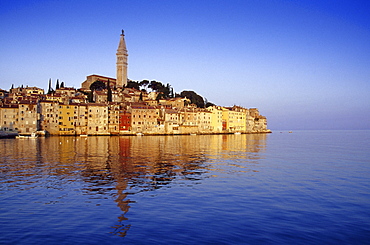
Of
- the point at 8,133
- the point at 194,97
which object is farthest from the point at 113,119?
the point at 194,97

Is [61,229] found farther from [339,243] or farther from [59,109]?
[59,109]

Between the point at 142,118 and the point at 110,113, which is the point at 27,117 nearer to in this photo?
the point at 110,113

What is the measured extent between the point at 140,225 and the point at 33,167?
593 inches

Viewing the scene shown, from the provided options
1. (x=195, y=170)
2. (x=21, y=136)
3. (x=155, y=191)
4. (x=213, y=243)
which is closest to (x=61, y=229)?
(x=213, y=243)

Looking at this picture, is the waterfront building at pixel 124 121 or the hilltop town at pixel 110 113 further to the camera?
the waterfront building at pixel 124 121

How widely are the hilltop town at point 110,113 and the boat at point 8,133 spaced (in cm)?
89

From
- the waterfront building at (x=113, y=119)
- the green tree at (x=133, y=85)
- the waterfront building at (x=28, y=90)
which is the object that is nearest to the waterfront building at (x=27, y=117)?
the waterfront building at (x=113, y=119)

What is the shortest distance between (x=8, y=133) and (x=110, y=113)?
83.0 feet

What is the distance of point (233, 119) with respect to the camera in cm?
11638

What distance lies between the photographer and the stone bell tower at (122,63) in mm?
132000

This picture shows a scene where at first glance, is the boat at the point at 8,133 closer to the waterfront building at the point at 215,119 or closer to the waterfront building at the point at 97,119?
the waterfront building at the point at 97,119

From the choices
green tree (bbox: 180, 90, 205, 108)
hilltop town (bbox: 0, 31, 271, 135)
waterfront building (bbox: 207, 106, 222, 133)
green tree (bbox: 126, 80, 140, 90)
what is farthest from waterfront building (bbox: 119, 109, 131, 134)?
green tree (bbox: 180, 90, 205, 108)

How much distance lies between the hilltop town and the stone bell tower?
9.63 feet

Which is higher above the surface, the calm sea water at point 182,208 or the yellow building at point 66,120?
the yellow building at point 66,120
